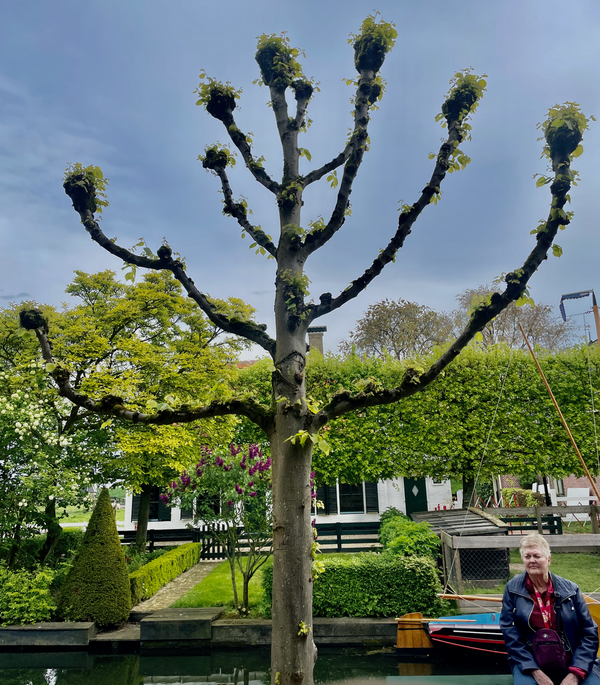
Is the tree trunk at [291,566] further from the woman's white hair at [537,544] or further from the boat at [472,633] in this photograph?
the boat at [472,633]

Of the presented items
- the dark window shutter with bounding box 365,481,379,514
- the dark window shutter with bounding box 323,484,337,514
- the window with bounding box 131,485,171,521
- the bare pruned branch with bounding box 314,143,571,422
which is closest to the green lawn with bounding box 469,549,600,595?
the dark window shutter with bounding box 365,481,379,514

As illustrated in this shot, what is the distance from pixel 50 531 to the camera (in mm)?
13148

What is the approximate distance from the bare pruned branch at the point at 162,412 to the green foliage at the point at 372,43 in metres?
3.70

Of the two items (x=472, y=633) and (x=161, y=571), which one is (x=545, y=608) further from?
(x=161, y=571)

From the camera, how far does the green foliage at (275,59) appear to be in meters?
5.29

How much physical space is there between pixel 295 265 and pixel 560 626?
3.53m

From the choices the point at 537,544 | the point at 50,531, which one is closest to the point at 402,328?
the point at 50,531

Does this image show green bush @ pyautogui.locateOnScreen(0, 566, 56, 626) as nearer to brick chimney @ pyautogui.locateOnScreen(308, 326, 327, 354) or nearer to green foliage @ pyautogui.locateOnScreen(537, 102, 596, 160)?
green foliage @ pyautogui.locateOnScreen(537, 102, 596, 160)

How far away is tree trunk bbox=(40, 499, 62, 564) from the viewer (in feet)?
41.6

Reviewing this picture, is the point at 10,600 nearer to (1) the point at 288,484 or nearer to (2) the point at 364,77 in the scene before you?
(1) the point at 288,484

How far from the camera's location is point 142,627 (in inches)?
400

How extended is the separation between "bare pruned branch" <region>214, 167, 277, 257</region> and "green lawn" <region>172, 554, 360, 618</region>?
26.4ft

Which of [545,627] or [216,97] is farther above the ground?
[216,97]

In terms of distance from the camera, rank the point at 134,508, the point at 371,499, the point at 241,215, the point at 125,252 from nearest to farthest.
Answer: the point at 125,252 → the point at 241,215 → the point at 371,499 → the point at 134,508
